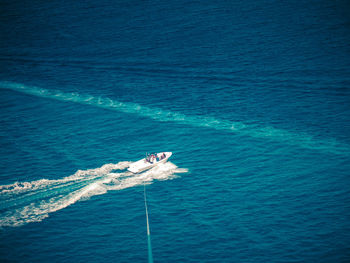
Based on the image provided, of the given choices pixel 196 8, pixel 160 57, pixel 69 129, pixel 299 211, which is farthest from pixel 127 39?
pixel 299 211

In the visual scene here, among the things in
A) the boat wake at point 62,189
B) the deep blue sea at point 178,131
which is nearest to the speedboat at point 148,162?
the boat wake at point 62,189

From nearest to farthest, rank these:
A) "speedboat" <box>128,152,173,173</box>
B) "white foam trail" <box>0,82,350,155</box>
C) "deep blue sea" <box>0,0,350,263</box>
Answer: "deep blue sea" <box>0,0,350,263</box> < "speedboat" <box>128,152,173,173</box> < "white foam trail" <box>0,82,350,155</box>

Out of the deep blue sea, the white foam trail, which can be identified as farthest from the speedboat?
the white foam trail

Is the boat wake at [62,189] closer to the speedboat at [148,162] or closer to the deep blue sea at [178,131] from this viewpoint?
the deep blue sea at [178,131]

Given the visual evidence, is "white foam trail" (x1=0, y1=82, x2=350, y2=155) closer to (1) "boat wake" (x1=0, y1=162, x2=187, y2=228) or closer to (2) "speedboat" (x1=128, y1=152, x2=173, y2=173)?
(2) "speedboat" (x1=128, y1=152, x2=173, y2=173)

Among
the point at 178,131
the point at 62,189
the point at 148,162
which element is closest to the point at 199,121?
the point at 178,131

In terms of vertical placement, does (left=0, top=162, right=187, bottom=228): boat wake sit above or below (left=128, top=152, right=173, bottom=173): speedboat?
below

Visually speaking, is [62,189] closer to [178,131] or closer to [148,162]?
[148,162]
